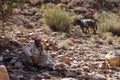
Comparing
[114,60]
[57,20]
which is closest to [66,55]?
[114,60]

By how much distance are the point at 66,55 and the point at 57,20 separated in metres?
6.23

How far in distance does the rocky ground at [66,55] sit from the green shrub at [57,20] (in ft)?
2.17

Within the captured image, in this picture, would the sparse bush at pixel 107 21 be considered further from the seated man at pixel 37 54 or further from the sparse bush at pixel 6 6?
the seated man at pixel 37 54

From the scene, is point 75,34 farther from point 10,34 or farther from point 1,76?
point 1,76

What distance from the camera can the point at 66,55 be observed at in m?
11.6

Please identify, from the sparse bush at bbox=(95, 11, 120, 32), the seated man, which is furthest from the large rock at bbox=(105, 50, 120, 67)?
the sparse bush at bbox=(95, 11, 120, 32)

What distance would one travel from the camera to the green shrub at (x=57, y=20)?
1700 cm

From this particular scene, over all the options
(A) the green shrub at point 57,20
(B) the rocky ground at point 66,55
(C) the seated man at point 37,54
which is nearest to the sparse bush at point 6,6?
(B) the rocky ground at point 66,55

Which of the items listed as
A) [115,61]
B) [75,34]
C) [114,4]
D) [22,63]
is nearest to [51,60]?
[22,63]

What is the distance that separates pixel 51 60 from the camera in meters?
10.2

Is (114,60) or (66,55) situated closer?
(114,60)

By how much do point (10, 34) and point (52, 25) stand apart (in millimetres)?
4390

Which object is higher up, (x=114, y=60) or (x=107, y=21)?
(x=114, y=60)

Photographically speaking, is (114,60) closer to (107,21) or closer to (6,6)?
(6,6)
